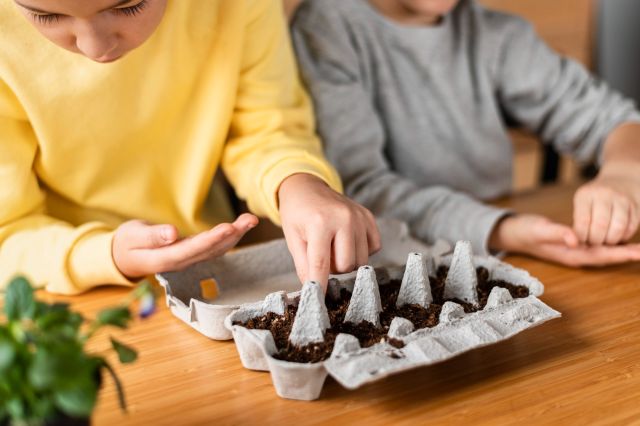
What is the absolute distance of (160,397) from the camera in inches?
22.2

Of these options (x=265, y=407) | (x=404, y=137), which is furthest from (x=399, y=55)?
(x=265, y=407)

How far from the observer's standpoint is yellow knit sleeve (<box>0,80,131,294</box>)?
0.75m

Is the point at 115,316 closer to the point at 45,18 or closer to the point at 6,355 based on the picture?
the point at 6,355

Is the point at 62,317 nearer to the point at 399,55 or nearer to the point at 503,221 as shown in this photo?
the point at 503,221

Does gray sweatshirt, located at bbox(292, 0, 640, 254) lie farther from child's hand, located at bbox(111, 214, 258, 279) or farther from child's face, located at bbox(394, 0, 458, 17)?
child's hand, located at bbox(111, 214, 258, 279)

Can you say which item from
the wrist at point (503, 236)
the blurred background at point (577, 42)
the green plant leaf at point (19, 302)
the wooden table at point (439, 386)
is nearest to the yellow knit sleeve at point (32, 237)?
the wooden table at point (439, 386)

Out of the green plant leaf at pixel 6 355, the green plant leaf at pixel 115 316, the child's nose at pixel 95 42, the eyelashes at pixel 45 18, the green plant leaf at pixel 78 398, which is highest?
the eyelashes at pixel 45 18

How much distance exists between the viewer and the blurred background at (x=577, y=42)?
4.82 feet

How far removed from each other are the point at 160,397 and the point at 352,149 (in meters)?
0.52

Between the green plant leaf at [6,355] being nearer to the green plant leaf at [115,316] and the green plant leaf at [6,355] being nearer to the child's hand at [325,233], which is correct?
the green plant leaf at [115,316]

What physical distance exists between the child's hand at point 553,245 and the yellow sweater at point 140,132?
0.22m

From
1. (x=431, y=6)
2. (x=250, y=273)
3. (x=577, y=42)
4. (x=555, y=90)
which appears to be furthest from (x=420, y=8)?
(x=577, y=42)

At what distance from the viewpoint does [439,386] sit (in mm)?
564

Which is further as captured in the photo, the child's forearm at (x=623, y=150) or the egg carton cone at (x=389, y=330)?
the child's forearm at (x=623, y=150)
